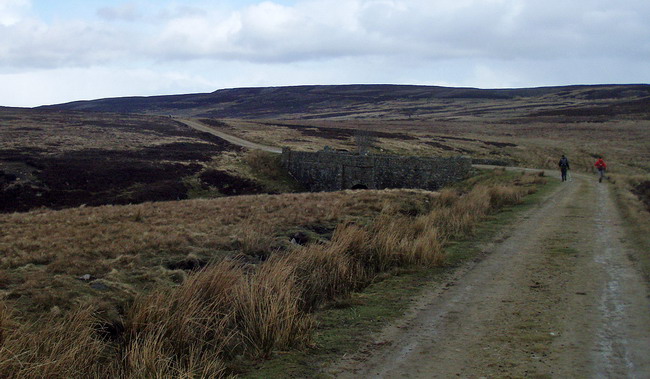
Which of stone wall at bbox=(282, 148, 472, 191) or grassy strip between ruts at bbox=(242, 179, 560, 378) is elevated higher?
grassy strip between ruts at bbox=(242, 179, 560, 378)

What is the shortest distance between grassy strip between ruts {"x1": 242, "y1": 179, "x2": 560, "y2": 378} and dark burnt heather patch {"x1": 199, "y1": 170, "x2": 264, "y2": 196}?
2747 centimetres

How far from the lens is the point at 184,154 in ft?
165

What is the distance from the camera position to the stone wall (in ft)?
126

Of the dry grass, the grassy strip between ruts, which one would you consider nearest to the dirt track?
the grassy strip between ruts

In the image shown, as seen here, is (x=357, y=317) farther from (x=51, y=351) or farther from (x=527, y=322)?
(x=51, y=351)

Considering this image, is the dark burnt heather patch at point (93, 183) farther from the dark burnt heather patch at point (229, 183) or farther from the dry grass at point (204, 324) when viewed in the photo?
the dry grass at point (204, 324)

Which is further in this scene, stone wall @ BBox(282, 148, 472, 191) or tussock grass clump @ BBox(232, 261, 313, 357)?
stone wall @ BBox(282, 148, 472, 191)

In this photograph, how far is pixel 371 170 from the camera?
41469 millimetres

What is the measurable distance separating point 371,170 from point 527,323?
113ft

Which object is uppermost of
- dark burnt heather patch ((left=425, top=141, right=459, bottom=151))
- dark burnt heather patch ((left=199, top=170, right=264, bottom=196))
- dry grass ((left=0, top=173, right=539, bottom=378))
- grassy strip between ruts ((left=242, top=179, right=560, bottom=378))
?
dry grass ((left=0, top=173, right=539, bottom=378))

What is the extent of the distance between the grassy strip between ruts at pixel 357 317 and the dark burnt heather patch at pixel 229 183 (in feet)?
90.1

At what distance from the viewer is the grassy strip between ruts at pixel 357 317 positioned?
6.02 meters

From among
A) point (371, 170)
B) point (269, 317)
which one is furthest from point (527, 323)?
point (371, 170)

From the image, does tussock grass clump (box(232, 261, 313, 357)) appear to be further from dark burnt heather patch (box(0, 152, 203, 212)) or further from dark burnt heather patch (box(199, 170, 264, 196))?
dark burnt heather patch (box(199, 170, 264, 196))
